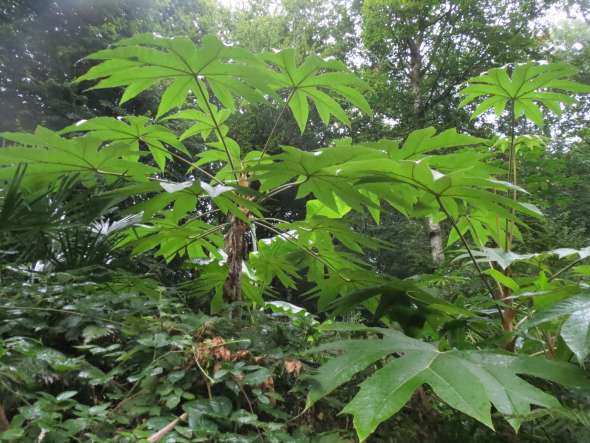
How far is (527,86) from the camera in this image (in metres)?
1.12

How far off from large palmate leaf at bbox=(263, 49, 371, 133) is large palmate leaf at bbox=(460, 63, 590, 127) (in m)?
0.35

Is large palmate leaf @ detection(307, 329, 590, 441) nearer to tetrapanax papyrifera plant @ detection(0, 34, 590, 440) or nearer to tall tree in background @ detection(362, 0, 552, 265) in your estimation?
tetrapanax papyrifera plant @ detection(0, 34, 590, 440)

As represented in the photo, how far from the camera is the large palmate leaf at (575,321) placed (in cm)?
52

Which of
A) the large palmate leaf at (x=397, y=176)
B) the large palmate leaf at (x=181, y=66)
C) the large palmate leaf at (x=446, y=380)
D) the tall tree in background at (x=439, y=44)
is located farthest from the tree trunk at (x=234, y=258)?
the tall tree in background at (x=439, y=44)

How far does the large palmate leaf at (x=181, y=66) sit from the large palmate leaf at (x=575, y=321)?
74cm

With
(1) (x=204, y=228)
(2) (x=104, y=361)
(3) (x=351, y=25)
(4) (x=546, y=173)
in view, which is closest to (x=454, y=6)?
(3) (x=351, y=25)

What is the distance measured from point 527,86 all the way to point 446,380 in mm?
981

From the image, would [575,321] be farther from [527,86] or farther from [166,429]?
[527,86]

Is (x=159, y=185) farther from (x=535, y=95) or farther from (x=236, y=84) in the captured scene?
(x=535, y=95)

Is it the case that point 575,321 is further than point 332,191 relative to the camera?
No

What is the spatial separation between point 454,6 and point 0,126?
7.90m

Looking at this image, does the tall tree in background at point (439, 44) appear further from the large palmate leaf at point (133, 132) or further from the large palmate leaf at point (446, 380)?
the large palmate leaf at point (446, 380)

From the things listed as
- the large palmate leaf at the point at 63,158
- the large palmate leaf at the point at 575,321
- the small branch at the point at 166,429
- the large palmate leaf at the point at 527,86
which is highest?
the large palmate leaf at the point at 527,86

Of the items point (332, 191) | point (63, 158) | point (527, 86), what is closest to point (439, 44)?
point (527, 86)
